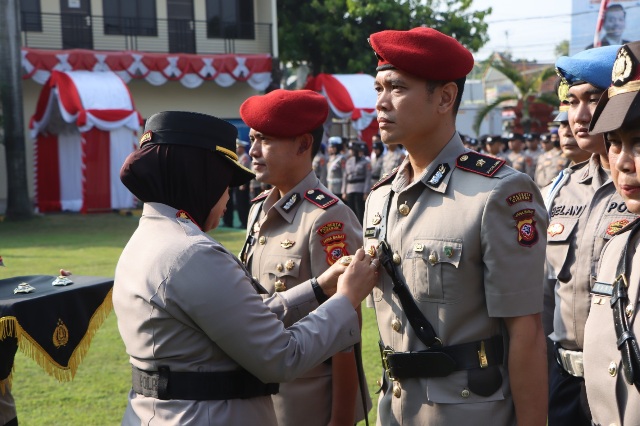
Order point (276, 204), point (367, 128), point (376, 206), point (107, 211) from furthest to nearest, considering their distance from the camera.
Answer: point (367, 128)
point (107, 211)
point (276, 204)
point (376, 206)

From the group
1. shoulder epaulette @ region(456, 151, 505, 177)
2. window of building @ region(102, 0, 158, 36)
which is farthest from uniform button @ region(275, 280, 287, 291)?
window of building @ region(102, 0, 158, 36)

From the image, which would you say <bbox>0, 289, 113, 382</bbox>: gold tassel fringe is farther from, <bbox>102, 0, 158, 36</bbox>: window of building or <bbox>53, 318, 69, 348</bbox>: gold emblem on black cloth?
<bbox>102, 0, 158, 36</bbox>: window of building

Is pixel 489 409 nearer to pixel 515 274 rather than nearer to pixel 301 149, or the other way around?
pixel 515 274

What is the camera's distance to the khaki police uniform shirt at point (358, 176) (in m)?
16.8

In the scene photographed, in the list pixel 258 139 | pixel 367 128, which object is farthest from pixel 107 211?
pixel 258 139

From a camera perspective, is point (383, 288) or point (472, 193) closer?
point (472, 193)

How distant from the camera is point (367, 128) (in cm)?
2042

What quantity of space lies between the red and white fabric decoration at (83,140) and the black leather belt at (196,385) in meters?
15.5

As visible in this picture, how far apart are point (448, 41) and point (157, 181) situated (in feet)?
3.16

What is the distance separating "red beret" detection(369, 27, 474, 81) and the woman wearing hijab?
54 cm

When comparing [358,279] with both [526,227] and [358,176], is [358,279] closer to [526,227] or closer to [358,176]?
[526,227]

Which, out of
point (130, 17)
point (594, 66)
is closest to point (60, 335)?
point (594, 66)

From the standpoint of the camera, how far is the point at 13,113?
17.8 meters

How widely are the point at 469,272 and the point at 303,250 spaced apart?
0.89m
